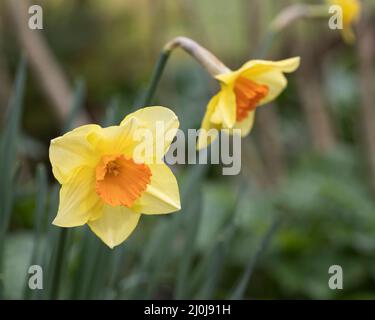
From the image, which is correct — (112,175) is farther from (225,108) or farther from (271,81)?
(271,81)

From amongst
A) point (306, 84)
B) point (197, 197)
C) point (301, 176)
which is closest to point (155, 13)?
point (306, 84)

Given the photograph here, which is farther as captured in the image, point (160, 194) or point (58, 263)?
point (58, 263)

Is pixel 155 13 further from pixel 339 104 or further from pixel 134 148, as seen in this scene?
pixel 134 148

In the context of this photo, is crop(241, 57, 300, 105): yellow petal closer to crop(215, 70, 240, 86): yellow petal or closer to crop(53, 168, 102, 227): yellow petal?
crop(215, 70, 240, 86): yellow petal

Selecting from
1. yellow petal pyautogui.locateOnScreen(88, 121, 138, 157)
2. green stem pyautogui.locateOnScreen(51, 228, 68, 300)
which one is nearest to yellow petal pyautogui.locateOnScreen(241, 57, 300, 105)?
yellow petal pyautogui.locateOnScreen(88, 121, 138, 157)

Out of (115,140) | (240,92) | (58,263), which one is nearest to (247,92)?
(240,92)

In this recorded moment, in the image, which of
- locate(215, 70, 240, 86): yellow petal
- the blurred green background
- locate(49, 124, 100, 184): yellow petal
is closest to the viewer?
locate(49, 124, 100, 184): yellow petal
